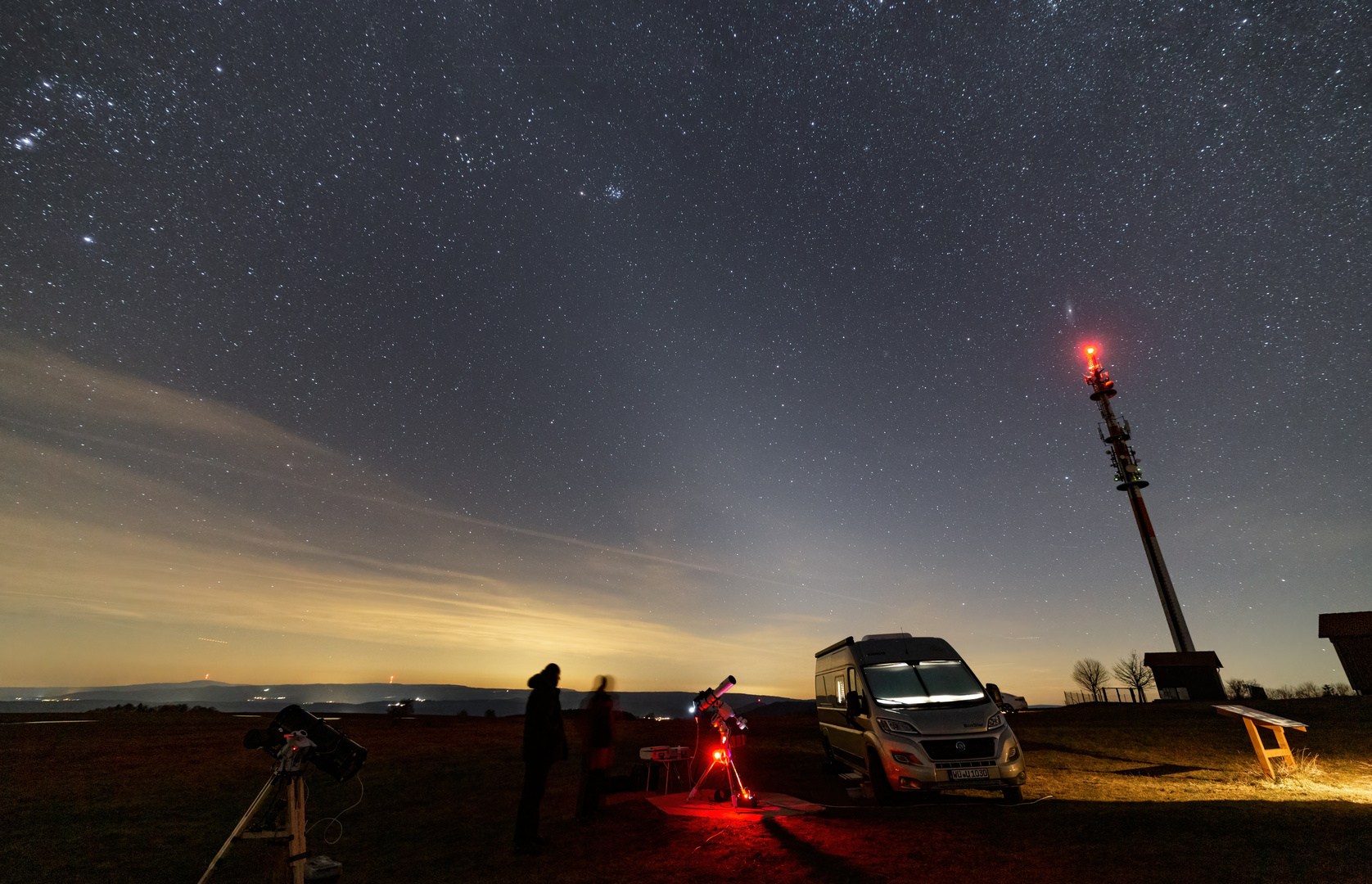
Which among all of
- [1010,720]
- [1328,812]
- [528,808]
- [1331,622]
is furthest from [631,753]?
[1331,622]

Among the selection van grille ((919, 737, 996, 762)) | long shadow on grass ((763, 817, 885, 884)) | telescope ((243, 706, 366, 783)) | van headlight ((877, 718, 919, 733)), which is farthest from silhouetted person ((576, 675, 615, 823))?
van grille ((919, 737, 996, 762))

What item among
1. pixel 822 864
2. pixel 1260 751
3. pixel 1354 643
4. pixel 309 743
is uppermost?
pixel 1354 643

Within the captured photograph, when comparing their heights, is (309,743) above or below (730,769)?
above

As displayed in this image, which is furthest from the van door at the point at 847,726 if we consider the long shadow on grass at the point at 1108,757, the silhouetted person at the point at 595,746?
the long shadow on grass at the point at 1108,757

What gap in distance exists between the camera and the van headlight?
368 inches

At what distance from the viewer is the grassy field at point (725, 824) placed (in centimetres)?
618

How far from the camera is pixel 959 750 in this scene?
902 cm

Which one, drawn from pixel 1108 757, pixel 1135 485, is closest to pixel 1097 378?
pixel 1135 485

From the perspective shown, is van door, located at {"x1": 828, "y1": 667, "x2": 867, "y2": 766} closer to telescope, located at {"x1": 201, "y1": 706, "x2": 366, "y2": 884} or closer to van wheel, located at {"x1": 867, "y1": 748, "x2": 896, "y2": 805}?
van wheel, located at {"x1": 867, "y1": 748, "x2": 896, "y2": 805}

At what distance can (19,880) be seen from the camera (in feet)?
22.6

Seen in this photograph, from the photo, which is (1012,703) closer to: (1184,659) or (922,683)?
(922,683)

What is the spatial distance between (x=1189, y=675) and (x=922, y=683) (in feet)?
125

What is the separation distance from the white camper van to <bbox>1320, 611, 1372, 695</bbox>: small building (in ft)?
126

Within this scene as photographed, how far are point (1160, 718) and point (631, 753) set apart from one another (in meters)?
20.0
